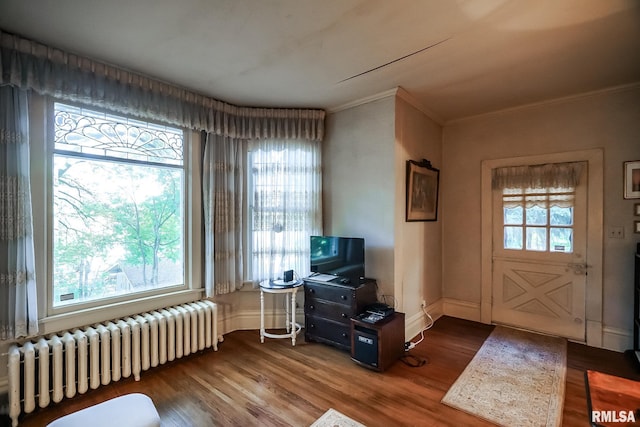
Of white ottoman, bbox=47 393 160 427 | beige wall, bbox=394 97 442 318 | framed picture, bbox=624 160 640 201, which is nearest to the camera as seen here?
white ottoman, bbox=47 393 160 427

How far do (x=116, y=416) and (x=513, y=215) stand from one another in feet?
13.6

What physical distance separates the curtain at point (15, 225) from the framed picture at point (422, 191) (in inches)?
130

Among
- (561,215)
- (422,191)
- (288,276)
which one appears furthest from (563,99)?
(288,276)

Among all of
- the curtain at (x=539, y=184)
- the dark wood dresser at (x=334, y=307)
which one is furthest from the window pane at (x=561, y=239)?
the dark wood dresser at (x=334, y=307)

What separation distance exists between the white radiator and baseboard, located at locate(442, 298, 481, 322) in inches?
122

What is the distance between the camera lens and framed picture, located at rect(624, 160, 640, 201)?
2852mm

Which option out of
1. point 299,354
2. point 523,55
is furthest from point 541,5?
point 299,354

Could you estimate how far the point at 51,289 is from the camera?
2260 millimetres

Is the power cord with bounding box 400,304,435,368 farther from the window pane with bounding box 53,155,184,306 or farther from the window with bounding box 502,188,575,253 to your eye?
the window pane with bounding box 53,155,184,306

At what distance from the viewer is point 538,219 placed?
11.1ft

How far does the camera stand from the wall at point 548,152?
9.59 feet

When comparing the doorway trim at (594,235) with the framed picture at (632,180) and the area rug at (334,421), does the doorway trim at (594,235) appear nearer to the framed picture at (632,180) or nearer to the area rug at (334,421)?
the framed picture at (632,180)

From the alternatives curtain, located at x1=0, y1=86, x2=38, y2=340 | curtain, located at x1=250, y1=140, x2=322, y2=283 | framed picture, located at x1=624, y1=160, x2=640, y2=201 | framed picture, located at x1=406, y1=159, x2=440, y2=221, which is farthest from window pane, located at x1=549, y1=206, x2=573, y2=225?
curtain, located at x1=0, y1=86, x2=38, y2=340

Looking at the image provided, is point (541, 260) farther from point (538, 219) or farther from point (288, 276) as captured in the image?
point (288, 276)
